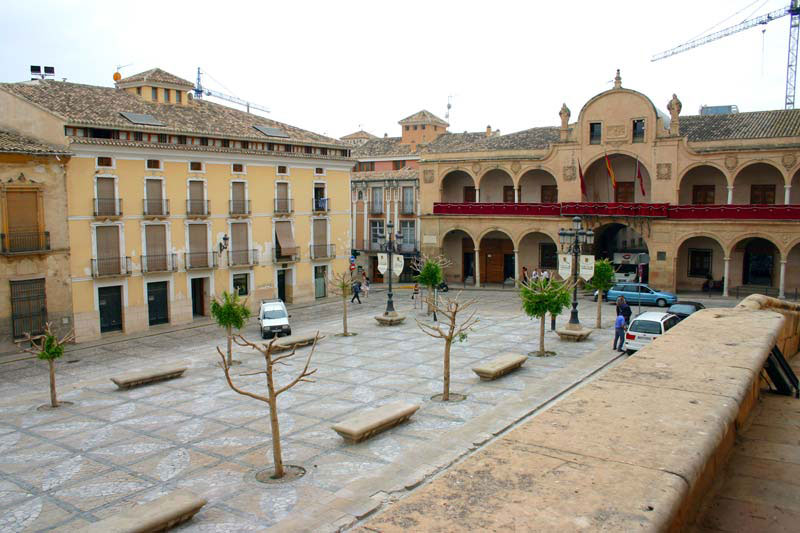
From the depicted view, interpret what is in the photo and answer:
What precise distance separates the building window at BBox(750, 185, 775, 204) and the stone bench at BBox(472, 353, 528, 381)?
25011 millimetres

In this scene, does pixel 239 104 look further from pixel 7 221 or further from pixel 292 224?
pixel 7 221

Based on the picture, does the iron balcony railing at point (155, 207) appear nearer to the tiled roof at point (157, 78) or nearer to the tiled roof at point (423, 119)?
the tiled roof at point (157, 78)

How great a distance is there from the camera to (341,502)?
1121 centimetres

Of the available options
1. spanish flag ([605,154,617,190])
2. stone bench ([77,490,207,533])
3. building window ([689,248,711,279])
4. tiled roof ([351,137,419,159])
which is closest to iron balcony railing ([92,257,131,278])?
stone bench ([77,490,207,533])

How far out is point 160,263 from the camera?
3216 centimetres

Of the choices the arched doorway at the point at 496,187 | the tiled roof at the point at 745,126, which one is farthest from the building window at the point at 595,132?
the arched doorway at the point at 496,187

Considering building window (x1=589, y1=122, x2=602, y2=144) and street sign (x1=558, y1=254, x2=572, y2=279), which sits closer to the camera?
street sign (x1=558, y1=254, x2=572, y2=279)

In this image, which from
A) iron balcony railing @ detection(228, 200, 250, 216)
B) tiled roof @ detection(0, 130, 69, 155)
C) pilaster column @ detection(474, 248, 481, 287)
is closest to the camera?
tiled roof @ detection(0, 130, 69, 155)

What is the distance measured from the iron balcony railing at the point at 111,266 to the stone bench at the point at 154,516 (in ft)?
69.8

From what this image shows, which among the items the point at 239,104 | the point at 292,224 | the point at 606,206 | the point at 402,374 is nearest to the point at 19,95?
the point at 292,224

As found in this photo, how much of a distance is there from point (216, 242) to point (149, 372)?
14871 millimetres

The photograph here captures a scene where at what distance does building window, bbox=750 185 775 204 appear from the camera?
38250 millimetres

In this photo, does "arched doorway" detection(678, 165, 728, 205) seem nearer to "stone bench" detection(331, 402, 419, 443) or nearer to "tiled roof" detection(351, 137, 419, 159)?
"tiled roof" detection(351, 137, 419, 159)

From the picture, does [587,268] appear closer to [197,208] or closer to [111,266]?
[197,208]
